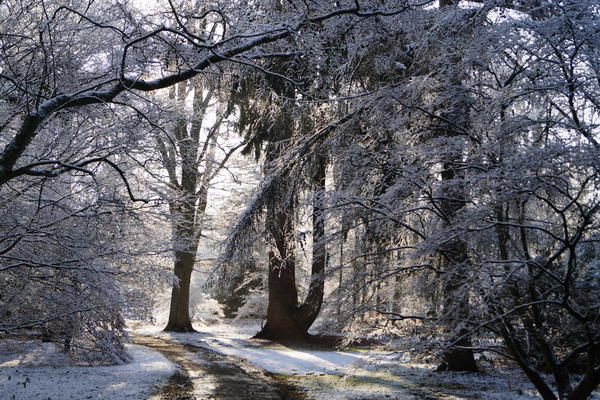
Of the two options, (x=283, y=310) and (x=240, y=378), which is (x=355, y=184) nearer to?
(x=240, y=378)

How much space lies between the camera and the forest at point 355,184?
201 inches

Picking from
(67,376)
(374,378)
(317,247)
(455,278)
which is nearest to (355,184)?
(317,247)

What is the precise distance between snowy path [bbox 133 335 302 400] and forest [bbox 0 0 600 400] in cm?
9

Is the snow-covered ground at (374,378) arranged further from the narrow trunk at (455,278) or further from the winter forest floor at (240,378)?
the narrow trunk at (455,278)

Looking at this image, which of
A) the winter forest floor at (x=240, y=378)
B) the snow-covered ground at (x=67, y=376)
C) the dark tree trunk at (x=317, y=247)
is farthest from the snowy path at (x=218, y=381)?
the dark tree trunk at (x=317, y=247)

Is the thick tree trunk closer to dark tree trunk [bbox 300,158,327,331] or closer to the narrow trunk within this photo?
dark tree trunk [bbox 300,158,327,331]

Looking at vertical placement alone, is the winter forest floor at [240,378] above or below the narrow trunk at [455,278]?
below

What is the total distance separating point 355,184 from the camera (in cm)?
780

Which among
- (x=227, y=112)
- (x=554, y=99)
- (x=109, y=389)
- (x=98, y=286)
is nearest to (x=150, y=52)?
(x=98, y=286)

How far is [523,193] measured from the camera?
16.2 ft

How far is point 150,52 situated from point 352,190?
3443 mm

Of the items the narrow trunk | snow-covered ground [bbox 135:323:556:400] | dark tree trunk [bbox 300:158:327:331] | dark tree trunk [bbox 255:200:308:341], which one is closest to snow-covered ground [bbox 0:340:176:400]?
snow-covered ground [bbox 135:323:556:400]

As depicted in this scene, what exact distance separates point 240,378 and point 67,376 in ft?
10.4

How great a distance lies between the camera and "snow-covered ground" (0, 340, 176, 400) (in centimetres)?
791
